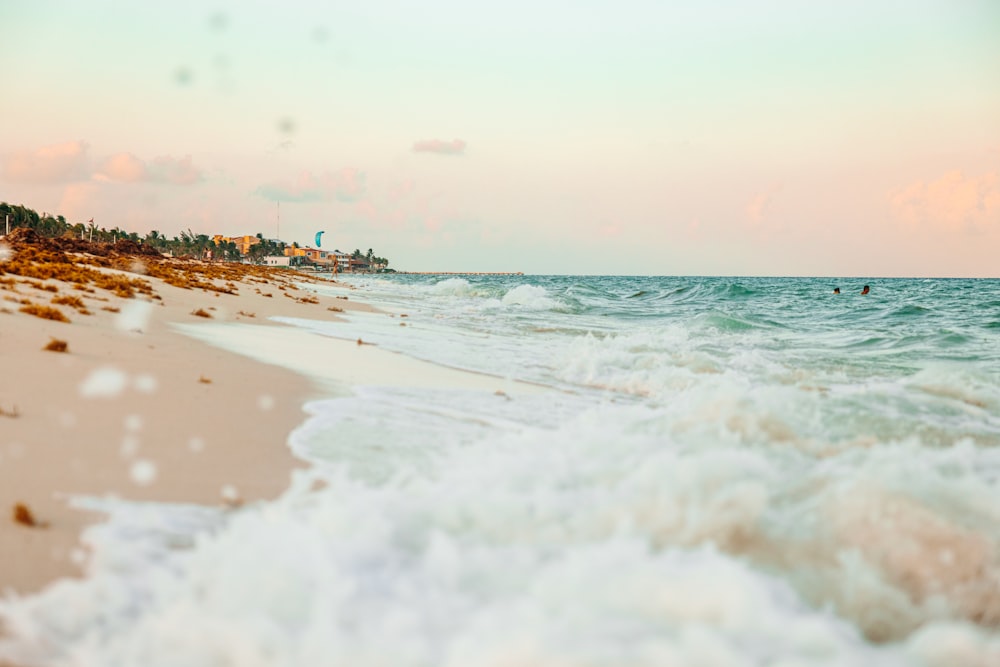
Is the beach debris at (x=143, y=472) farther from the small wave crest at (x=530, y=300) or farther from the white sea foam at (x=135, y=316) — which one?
the small wave crest at (x=530, y=300)

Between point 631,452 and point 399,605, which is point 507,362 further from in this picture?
A: point 399,605

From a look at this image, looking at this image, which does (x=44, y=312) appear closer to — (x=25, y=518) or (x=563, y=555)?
(x=25, y=518)

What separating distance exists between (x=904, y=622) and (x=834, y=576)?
321 millimetres

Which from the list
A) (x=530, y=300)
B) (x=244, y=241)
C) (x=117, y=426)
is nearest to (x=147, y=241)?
(x=244, y=241)

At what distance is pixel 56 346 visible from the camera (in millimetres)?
6133

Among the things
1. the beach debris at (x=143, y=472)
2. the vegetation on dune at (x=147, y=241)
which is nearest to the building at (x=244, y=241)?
the vegetation on dune at (x=147, y=241)

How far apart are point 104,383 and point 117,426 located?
4.07ft

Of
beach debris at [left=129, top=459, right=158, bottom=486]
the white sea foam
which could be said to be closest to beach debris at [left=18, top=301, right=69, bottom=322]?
the white sea foam

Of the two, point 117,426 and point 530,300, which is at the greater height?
point 530,300

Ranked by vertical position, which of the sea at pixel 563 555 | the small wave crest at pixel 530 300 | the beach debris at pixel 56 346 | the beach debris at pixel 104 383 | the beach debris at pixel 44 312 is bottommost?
the sea at pixel 563 555

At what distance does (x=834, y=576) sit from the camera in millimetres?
3025

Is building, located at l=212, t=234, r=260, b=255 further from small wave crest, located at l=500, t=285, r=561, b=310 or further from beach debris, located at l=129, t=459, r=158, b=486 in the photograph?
beach debris, located at l=129, t=459, r=158, b=486

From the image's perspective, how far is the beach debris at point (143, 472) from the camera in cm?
354

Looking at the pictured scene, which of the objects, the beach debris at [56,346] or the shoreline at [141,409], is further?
the beach debris at [56,346]
